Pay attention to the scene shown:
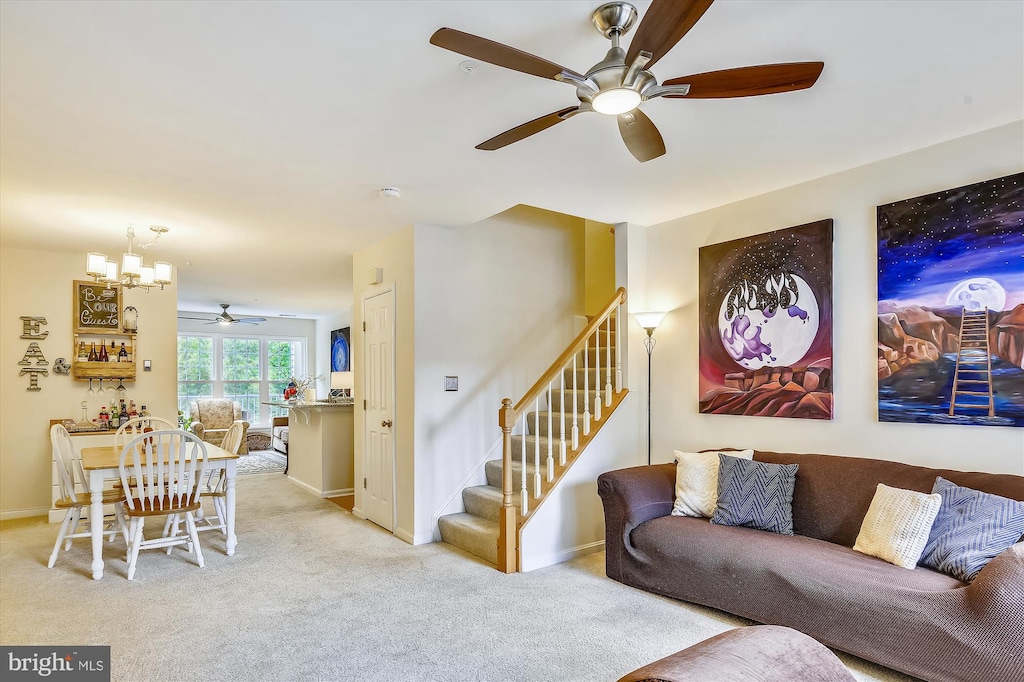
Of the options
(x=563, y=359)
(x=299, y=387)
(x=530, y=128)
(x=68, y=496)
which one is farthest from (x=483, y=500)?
(x=299, y=387)

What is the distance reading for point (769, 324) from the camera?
3.77 metres

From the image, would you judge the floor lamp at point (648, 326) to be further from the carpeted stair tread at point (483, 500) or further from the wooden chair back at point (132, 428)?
the wooden chair back at point (132, 428)

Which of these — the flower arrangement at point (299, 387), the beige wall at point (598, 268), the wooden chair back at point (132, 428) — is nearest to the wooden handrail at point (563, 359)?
the beige wall at point (598, 268)

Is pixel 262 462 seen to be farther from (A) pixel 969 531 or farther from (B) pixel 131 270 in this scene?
(A) pixel 969 531

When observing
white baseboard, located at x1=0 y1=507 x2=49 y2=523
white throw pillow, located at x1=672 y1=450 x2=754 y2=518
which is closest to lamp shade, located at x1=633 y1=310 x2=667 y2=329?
white throw pillow, located at x1=672 y1=450 x2=754 y2=518

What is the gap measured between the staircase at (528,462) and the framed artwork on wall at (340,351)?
637 centimetres

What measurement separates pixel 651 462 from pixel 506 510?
135 centimetres

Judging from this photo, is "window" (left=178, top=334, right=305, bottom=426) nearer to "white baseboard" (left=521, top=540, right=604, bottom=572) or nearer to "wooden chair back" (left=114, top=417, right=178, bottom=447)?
"wooden chair back" (left=114, top=417, right=178, bottom=447)

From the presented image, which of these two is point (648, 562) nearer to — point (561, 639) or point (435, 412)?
point (561, 639)

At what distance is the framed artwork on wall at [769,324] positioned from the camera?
11.5 ft

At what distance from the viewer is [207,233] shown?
4.86 metres

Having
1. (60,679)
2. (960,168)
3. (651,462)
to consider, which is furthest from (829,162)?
(60,679)

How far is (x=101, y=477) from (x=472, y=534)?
2.44 metres

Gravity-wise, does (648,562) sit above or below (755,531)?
below
